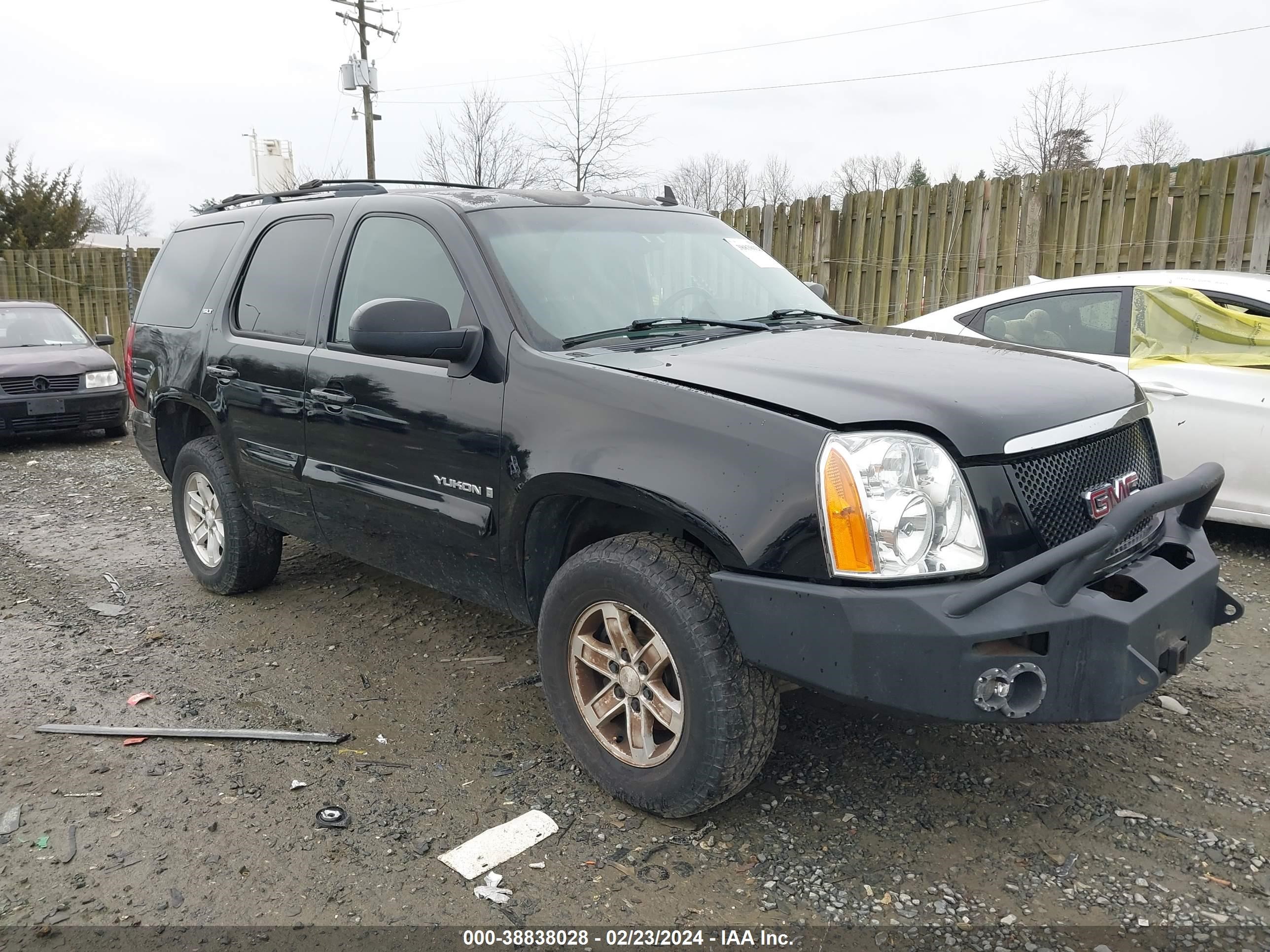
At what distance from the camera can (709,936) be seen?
2.46m

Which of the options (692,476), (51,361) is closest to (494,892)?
(692,476)

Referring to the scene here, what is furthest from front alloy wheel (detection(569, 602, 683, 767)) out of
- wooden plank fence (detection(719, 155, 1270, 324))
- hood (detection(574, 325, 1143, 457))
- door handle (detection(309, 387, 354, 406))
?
wooden plank fence (detection(719, 155, 1270, 324))

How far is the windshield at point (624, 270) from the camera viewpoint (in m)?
3.41

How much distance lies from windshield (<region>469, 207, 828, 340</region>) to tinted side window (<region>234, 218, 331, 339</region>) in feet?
3.34

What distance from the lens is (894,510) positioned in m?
2.42

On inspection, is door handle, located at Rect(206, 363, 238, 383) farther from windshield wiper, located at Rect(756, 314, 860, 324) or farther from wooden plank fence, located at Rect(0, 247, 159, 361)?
wooden plank fence, located at Rect(0, 247, 159, 361)

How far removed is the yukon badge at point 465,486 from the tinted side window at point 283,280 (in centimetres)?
117

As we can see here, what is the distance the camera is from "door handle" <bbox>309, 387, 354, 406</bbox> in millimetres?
3785

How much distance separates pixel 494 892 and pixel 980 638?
1448mm

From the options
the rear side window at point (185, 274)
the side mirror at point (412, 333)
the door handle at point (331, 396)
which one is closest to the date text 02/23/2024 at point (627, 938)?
the side mirror at point (412, 333)

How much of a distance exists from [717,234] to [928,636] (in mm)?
2449

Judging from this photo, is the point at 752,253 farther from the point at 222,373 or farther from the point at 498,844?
the point at 498,844

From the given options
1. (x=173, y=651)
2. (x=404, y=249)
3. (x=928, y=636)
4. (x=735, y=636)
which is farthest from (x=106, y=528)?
(x=928, y=636)

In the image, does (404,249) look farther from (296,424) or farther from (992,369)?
(992,369)
